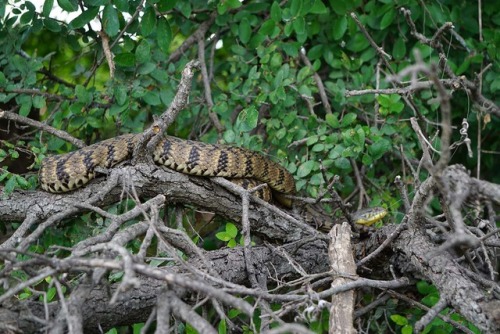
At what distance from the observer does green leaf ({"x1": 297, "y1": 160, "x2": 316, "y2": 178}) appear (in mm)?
5871

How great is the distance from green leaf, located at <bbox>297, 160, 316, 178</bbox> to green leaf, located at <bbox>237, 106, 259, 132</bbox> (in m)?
0.52

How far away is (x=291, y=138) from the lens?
242 inches

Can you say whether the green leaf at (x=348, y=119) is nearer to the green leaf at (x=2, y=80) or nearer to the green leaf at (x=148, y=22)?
the green leaf at (x=148, y=22)

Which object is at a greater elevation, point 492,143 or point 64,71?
point 64,71

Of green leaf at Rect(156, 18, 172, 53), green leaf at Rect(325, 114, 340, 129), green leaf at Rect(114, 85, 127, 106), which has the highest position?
green leaf at Rect(156, 18, 172, 53)

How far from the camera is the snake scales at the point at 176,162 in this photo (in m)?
5.39

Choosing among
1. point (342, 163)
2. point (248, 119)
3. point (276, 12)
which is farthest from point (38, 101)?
point (342, 163)

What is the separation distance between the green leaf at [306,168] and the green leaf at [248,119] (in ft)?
1.70

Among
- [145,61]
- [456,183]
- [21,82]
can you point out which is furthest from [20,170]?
[456,183]

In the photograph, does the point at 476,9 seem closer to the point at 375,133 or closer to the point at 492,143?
the point at 492,143

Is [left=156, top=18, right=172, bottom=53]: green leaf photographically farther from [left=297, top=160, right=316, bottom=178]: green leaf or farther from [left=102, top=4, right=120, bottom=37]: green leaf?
[left=297, top=160, right=316, bottom=178]: green leaf

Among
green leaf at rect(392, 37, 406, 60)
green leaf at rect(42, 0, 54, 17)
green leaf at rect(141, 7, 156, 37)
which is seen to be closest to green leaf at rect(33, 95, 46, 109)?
green leaf at rect(42, 0, 54, 17)

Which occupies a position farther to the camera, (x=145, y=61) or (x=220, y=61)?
(x=220, y=61)

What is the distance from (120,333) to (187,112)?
1.91m
